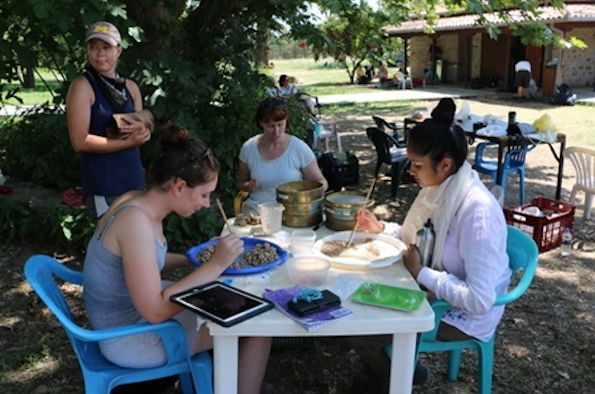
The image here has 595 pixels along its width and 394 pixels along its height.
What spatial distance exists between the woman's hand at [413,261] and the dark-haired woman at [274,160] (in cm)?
126

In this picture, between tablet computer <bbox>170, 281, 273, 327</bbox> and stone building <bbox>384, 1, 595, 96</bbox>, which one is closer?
tablet computer <bbox>170, 281, 273, 327</bbox>

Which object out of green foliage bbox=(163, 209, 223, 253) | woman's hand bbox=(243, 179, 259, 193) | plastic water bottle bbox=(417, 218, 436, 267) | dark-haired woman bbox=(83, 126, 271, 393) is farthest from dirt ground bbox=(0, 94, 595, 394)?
green foliage bbox=(163, 209, 223, 253)

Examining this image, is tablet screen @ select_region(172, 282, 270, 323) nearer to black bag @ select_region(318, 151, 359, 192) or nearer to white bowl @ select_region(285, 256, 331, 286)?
white bowl @ select_region(285, 256, 331, 286)

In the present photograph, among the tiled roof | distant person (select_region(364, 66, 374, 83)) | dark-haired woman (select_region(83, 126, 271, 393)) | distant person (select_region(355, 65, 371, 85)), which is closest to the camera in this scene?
dark-haired woman (select_region(83, 126, 271, 393))

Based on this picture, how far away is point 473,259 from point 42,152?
491 centimetres

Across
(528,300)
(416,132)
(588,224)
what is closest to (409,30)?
(588,224)

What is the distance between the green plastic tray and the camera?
1.64 m

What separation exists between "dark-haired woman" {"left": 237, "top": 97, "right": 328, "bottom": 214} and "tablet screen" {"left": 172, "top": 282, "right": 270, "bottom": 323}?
4.83 feet

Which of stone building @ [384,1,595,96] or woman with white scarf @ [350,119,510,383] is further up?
stone building @ [384,1,595,96]

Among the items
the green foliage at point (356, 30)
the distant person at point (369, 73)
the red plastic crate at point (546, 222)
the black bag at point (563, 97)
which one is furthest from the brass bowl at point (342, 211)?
the distant person at point (369, 73)

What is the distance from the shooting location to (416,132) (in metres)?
1.97

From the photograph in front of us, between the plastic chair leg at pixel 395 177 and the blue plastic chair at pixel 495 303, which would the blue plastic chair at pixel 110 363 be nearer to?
the blue plastic chair at pixel 495 303

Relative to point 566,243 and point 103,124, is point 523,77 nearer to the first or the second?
point 566,243

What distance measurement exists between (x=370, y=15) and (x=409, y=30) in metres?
14.0
